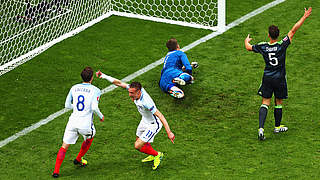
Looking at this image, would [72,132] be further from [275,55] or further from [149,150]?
[275,55]

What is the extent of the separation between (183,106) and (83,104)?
2.64 meters

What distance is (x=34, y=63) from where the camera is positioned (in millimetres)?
12750

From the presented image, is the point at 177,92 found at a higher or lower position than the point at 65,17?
lower

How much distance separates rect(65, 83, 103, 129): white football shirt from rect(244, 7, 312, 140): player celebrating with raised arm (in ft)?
8.03

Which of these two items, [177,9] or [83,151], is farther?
[177,9]

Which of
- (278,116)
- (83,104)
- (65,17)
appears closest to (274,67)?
(278,116)

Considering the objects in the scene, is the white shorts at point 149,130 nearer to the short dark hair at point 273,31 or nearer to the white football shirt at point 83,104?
the white football shirt at point 83,104

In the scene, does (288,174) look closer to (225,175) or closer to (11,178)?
(225,175)

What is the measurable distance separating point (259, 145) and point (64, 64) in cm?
484

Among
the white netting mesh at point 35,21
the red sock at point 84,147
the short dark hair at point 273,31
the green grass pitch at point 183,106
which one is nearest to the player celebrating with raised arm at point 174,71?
the green grass pitch at point 183,106

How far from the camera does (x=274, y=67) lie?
369 inches

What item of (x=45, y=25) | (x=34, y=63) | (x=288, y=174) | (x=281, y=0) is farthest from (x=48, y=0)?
(x=288, y=174)

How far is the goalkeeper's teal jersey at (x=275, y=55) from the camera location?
9250mm

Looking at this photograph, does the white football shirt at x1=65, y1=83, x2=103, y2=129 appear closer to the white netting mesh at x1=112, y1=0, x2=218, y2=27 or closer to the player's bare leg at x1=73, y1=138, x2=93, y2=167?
the player's bare leg at x1=73, y1=138, x2=93, y2=167
